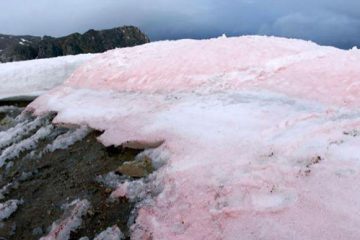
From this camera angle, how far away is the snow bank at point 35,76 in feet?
76.6

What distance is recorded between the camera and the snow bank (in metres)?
23.4

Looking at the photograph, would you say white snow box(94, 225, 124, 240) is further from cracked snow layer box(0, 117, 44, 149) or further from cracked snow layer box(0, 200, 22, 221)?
cracked snow layer box(0, 117, 44, 149)

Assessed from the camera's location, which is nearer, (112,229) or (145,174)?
(112,229)

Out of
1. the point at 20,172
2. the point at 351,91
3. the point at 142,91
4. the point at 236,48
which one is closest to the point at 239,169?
the point at 351,91

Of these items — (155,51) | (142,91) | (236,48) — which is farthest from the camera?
(155,51)

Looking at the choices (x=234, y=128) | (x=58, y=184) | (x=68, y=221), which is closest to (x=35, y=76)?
(x=58, y=184)

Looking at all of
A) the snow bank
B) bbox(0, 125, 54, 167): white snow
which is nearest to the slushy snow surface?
bbox(0, 125, 54, 167): white snow

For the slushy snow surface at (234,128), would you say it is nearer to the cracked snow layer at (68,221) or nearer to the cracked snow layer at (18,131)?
the cracked snow layer at (68,221)

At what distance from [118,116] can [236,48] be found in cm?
470

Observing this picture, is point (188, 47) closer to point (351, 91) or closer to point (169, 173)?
point (351, 91)

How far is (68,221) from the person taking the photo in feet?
27.0

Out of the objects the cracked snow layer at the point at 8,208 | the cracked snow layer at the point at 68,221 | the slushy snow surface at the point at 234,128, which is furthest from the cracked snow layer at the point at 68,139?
the cracked snow layer at the point at 68,221

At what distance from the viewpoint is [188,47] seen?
15953 millimetres

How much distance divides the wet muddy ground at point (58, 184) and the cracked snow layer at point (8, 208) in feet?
0.25
